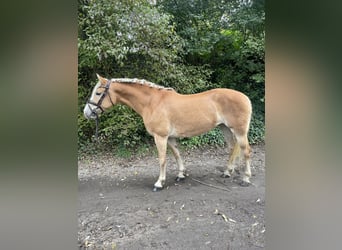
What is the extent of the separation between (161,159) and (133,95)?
54cm

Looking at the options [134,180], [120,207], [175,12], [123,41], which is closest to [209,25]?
[175,12]

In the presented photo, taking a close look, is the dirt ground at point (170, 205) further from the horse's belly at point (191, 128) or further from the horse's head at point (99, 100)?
the horse's head at point (99, 100)

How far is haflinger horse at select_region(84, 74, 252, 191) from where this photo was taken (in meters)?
2.00

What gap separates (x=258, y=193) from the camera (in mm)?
1909

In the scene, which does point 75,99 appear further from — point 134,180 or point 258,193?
point 258,193

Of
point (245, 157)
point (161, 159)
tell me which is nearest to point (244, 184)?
point (245, 157)

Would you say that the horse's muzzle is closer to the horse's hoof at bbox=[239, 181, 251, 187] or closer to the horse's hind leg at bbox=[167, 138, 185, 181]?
the horse's hind leg at bbox=[167, 138, 185, 181]

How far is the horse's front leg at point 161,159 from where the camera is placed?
6.74 feet

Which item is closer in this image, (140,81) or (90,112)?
(90,112)

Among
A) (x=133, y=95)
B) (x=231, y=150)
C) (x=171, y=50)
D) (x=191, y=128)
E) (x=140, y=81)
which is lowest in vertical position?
(x=231, y=150)

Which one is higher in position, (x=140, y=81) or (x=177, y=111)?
(x=140, y=81)

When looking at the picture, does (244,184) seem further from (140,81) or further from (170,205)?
(140,81)

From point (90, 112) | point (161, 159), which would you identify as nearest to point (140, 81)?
point (90, 112)

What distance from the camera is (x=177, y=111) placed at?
7.04ft
